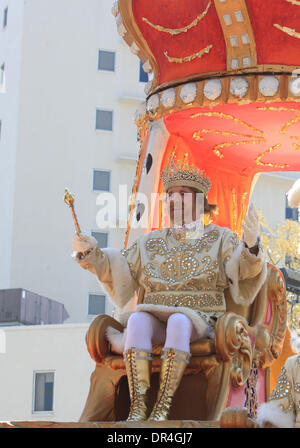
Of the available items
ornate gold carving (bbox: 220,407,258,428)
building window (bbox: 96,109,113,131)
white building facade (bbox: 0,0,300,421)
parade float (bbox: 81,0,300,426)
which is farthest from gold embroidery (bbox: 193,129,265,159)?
building window (bbox: 96,109,113,131)

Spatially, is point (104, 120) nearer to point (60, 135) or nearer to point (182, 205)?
point (60, 135)

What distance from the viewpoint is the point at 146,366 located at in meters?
6.00

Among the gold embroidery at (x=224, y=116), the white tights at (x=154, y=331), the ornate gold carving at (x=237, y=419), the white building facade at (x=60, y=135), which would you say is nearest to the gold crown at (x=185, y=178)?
the white tights at (x=154, y=331)

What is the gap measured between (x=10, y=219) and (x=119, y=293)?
55.3 ft

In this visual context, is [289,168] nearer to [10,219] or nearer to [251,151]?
[251,151]

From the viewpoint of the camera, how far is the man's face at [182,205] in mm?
6629

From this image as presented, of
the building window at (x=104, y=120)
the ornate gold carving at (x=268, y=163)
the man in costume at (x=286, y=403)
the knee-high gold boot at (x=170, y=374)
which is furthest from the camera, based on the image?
the building window at (x=104, y=120)

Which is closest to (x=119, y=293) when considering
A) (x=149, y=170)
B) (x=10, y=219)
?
(x=149, y=170)

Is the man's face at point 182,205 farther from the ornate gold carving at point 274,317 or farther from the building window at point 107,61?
the building window at point 107,61

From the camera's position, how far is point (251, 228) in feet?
20.1

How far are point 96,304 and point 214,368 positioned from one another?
17.5 metres

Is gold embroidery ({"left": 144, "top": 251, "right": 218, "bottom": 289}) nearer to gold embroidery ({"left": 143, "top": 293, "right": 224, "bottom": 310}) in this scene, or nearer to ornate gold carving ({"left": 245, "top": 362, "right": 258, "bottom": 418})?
gold embroidery ({"left": 143, "top": 293, "right": 224, "bottom": 310})

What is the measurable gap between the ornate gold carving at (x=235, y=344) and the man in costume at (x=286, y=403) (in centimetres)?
97

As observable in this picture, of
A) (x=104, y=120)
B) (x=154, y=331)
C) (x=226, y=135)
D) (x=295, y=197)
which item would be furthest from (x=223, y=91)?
(x=104, y=120)
